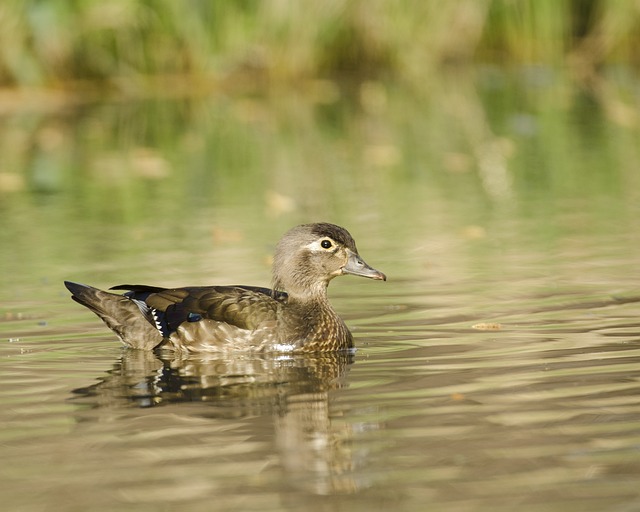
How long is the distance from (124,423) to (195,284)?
3.38 metres

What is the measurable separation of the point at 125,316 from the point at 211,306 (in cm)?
52

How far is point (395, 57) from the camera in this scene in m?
25.6

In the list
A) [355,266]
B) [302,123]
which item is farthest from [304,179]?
[355,266]

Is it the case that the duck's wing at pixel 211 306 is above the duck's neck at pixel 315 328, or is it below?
above

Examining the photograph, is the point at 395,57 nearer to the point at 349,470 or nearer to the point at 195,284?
the point at 195,284

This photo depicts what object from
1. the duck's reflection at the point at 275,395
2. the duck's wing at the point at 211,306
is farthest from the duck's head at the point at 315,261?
the duck's reflection at the point at 275,395

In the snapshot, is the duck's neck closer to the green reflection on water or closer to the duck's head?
the duck's head

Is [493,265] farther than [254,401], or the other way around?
[493,265]

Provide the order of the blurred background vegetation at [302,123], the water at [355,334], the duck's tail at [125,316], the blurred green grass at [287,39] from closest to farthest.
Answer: the water at [355,334]
the duck's tail at [125,316]
the blurred background vegetation at [302,123]
the blurred green grass at [287,39]

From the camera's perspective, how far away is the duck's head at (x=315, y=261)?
8664 mm

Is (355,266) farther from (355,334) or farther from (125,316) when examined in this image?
(125,316)

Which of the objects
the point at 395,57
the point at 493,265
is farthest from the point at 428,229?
the point at 395,57

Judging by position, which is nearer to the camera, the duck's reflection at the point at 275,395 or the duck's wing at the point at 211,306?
the duck's reflection at the point at 275,395

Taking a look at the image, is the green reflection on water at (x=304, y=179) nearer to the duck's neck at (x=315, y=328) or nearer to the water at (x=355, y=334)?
the water at (x=355, y=334)
